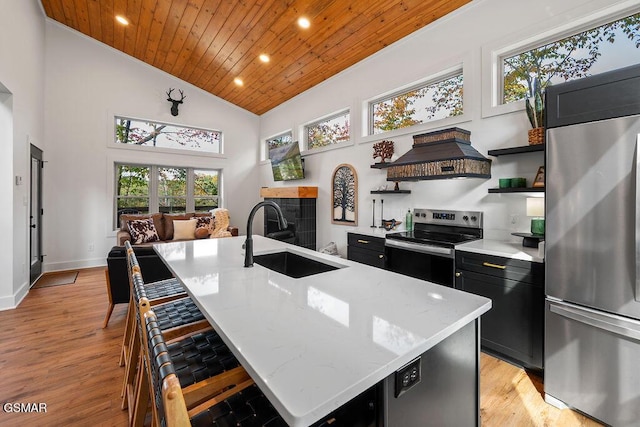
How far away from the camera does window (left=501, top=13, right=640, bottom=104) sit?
2242 mm

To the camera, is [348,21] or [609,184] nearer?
[609,184]

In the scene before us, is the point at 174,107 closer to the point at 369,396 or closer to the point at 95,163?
the point at 95,163

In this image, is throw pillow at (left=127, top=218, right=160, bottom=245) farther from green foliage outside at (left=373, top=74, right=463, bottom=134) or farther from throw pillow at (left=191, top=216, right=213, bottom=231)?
green foliage outside at (left=373, top=74, right=463, bottom=134)

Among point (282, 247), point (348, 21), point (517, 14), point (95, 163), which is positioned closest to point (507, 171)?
point (517, 14)

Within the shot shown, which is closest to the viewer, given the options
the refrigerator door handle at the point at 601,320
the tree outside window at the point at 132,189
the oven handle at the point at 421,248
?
the refrigerator door handle at the point at 601,320

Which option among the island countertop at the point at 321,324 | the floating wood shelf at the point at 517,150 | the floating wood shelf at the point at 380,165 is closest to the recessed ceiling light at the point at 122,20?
the floating wood shelf at the point at 380,165

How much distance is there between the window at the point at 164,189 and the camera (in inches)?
228

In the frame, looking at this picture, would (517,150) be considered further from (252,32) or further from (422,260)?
(252,32)

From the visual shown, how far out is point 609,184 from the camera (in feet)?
5.24

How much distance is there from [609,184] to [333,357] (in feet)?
6.18

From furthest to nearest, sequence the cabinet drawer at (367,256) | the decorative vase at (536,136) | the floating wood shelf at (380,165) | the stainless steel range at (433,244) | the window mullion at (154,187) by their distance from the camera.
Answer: the window mullion at (154,187) < the floating wood shelf at (380,165) < the cabinet drawer at (367,256) < the stainless steel range at (433,244) < the decorative vase at (536,136)

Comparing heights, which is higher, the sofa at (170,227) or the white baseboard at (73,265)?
the sofa at (170,227)

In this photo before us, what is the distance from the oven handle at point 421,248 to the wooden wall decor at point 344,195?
4.60ft

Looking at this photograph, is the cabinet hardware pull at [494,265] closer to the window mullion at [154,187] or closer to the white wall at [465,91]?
the white wall at [465,91]
